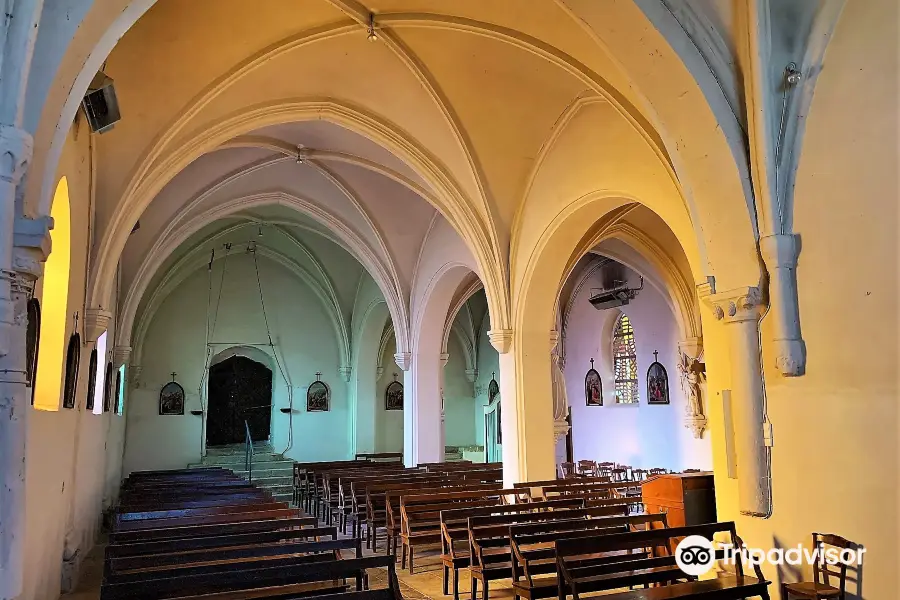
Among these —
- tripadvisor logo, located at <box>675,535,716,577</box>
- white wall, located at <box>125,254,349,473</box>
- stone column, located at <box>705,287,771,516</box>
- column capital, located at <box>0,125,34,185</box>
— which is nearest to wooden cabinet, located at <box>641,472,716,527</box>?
tripadvisor logo, located at <box>675,535,716,577</box>

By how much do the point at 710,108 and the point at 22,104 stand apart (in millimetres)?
4417

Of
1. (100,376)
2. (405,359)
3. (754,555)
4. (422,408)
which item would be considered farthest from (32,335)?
(422,408)

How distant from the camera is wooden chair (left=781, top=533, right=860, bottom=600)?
420cm

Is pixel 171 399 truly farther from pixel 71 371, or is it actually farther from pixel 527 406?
pixel 527 406

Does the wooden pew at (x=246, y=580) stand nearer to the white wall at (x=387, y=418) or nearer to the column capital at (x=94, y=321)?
the column capital at (x=94, y=321)

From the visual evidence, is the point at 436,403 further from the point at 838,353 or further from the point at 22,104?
the point at 22,104

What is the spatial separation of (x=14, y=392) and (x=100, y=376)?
926 centimetres

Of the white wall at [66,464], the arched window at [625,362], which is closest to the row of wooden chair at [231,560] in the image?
the white wall at [66,464]

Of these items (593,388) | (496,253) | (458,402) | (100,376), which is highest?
(496,253)

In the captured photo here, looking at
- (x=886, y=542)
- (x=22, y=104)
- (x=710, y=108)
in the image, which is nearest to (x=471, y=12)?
(x=710, y=108)

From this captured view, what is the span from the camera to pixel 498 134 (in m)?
9.55

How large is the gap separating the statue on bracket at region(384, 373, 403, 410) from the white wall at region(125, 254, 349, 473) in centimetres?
158

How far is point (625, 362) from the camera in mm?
18297

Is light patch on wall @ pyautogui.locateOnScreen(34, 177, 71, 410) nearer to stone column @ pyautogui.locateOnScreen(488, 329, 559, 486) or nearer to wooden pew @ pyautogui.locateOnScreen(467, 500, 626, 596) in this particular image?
wooden pew @ pyautogui.locateOnScreen(467, 500, 626, 596)
